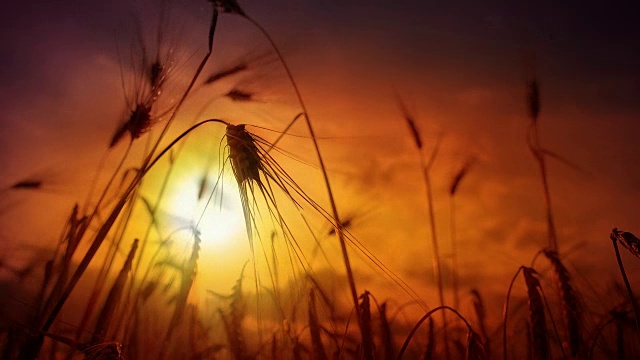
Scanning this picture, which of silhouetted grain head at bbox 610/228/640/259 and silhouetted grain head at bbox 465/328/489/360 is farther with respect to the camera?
silhouetted grain head at bbox 465/328/489/360

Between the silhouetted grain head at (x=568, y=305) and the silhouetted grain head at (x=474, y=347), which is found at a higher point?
the silhouetted grain head at (x=568, y=305)

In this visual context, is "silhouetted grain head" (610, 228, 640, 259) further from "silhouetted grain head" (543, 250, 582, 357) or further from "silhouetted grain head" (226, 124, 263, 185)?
"silhouetted grain head" (226, 124, 263, 185)

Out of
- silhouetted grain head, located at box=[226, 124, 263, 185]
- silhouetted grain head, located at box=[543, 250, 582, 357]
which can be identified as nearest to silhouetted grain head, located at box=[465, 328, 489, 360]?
silhouetted grain head, located at box=[543, 250, 582, 357]

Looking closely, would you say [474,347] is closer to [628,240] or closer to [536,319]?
[536,319]

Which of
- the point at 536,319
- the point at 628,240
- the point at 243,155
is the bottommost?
the point at 536,319

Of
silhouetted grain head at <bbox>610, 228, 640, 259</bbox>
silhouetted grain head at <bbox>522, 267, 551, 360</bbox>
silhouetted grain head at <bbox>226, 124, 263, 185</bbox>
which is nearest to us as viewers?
silhouetted grain head at <bbox>610, 228, 640, 259</bbox>

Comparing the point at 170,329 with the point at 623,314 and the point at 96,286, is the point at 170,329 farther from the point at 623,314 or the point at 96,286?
the point at 623,314

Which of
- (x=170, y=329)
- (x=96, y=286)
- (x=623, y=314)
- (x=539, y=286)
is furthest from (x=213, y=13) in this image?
(x=623, y=314)

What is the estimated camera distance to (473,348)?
6.27ft

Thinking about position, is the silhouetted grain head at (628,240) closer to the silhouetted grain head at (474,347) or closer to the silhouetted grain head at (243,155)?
the silhouetted grain head at (474,347)

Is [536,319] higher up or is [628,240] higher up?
[628,240]

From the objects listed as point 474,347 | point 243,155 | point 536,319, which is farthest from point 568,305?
point 243,155

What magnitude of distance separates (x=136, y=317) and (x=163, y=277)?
29 centimetres

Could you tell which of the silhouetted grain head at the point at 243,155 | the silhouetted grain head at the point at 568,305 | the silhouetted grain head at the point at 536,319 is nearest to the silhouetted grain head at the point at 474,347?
the silhouetted grain head at the point at 536,319
